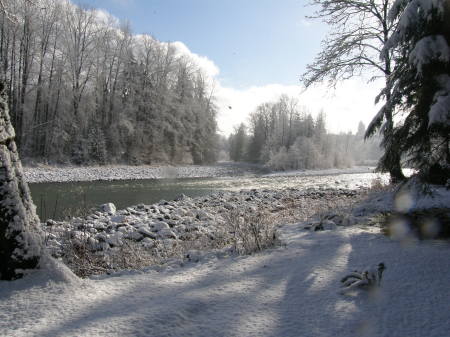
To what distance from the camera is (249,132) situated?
70688 millimetres

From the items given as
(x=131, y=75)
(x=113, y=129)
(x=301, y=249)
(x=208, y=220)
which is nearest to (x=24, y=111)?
(x=113, y=129)

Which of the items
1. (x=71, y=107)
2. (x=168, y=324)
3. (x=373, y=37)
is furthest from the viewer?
(x=71, y=107)

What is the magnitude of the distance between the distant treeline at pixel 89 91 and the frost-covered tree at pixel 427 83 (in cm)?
2189

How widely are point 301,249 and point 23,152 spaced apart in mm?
26651

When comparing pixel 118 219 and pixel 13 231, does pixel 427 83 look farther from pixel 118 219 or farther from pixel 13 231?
pixel 118 219

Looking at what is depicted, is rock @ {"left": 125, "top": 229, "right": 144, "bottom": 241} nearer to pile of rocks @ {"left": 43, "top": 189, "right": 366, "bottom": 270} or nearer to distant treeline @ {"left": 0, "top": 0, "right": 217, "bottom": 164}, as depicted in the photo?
pile of rocks @ {"left": 43, "top": 189, "right": 366, "bottom": 270}

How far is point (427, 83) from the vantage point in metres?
4.62

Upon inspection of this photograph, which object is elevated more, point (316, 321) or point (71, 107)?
point (71, 107)

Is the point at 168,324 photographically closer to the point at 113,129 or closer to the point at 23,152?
the point at 23,152

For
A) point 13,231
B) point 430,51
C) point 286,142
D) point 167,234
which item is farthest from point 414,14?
point 286,142

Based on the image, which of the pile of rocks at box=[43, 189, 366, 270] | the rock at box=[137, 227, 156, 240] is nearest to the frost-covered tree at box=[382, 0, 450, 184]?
the pile of rocks at box=[43, 189, 366, 270]

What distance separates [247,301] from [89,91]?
111ft

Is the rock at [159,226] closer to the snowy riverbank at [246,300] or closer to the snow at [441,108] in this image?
the snowy riverbank at [246,300]

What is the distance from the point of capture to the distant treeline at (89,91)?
26312 mm
